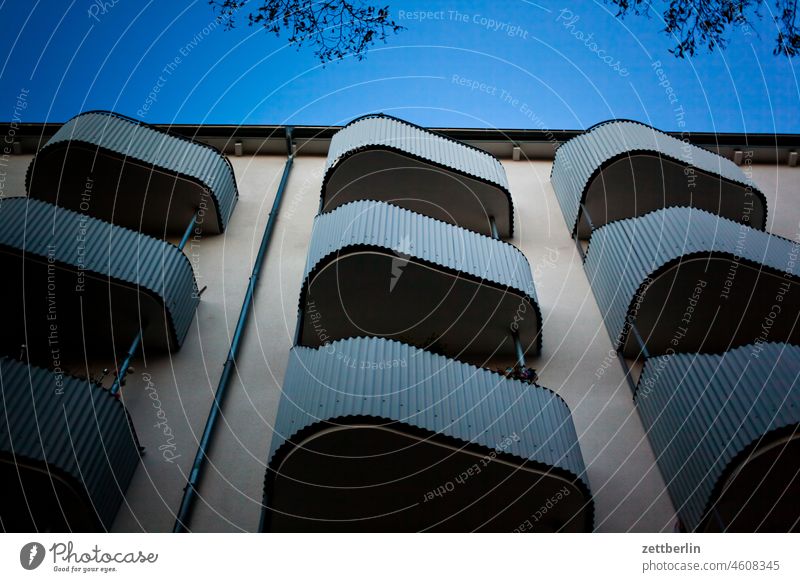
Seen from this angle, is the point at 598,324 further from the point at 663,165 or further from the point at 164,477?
the point at 164,477

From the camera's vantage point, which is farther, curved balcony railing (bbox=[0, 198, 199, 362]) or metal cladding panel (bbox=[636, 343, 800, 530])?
curved balcony railing (bbox=[0, 198, 199, 362])

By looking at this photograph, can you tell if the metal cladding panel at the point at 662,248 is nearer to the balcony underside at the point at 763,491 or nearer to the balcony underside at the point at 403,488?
the balcony underside at the point at 763,491

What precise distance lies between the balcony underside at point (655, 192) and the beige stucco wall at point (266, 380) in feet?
2.60

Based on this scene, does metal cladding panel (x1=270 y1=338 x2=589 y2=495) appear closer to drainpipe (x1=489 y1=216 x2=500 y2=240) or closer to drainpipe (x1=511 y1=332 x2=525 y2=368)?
drainpipe (x1=511 y1=332 x2=525 y2=368)

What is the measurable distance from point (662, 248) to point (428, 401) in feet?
14.5

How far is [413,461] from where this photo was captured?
27.1 feet

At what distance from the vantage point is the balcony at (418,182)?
46.6 feet

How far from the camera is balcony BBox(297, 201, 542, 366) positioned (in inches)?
433

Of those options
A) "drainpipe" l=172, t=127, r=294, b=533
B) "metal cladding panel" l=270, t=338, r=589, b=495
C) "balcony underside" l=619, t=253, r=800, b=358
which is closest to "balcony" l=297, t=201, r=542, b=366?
"drainpipe" l=172, t=127, r=294, b=533

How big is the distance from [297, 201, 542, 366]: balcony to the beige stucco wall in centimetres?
64

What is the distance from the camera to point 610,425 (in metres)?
10.2
